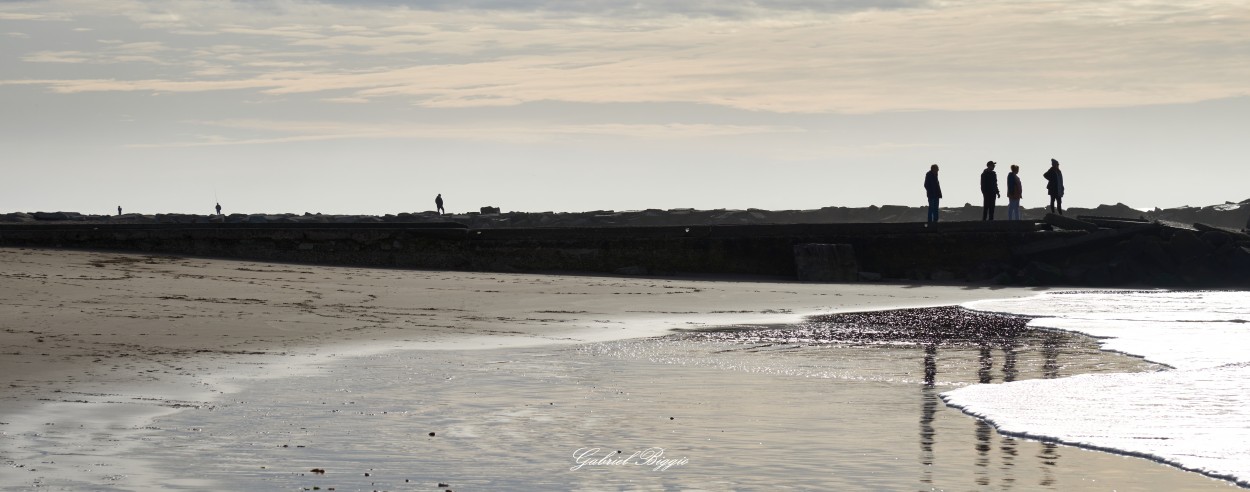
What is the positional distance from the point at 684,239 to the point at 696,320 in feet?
25.1

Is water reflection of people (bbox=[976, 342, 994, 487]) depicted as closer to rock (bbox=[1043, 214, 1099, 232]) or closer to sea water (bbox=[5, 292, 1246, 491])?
sea water (bbox=[5, 292, 1246, 491])

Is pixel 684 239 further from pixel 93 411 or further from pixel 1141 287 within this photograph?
pixel 93 411

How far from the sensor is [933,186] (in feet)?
78.0

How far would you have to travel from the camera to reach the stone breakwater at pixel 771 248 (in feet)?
75.4

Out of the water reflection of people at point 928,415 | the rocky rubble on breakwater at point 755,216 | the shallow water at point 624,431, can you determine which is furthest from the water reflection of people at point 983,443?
the rocky rubble on breakwater at point 755,216

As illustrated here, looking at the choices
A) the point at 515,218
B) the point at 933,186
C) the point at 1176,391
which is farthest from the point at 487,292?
the point at 515,218

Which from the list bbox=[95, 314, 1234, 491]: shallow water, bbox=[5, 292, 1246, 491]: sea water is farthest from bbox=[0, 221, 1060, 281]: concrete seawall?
bbox=[95, 314, 1234, 491]: shallow water

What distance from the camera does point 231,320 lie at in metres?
13.9

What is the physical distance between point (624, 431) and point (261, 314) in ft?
26.1
